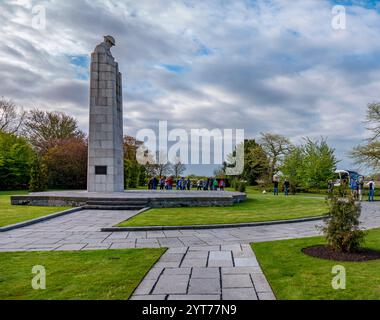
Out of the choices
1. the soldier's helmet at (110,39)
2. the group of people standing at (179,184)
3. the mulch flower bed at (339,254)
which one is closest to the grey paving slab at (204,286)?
the mulch flower bed at (339,254)

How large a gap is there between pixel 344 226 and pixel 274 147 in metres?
45.7

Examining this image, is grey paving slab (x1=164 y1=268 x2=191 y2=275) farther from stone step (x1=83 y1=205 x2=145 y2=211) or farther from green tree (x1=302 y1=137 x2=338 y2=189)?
green tree (x1=302 y1=137 x2=338 y2=189)

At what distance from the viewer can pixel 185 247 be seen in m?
7.26

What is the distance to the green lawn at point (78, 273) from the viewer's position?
4203 millimetres

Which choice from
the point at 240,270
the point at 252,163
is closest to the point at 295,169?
the point at 252,163

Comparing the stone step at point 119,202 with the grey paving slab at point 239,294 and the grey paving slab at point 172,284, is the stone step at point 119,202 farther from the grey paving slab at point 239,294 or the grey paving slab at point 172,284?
the grey paving slab at point 239,294

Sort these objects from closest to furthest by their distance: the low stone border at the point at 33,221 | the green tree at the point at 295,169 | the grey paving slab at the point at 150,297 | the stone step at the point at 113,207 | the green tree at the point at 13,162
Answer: the grey paving slab at the point at 150,297 → the low stone border at the point at 33,221 → the stone step at the point at 113,207 → the green tree at the point at 13,162 → the green tree at the point at 295,169

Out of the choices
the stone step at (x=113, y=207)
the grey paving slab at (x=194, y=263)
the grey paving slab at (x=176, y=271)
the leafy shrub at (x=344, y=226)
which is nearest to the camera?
the grey paving slab at (x=176, y=271)

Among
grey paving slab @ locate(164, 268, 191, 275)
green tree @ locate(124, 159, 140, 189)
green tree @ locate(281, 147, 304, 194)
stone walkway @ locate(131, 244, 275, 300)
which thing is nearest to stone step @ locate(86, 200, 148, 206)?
stone walkway @ locate(131, 244, 275, 300)

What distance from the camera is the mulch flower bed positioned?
6129 millimetres

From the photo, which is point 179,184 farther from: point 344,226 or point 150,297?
point 150,297

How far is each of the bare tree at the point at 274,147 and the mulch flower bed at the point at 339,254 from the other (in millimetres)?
43398

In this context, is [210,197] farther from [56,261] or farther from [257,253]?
[56,261]

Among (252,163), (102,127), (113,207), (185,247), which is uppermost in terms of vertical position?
(102,127)
